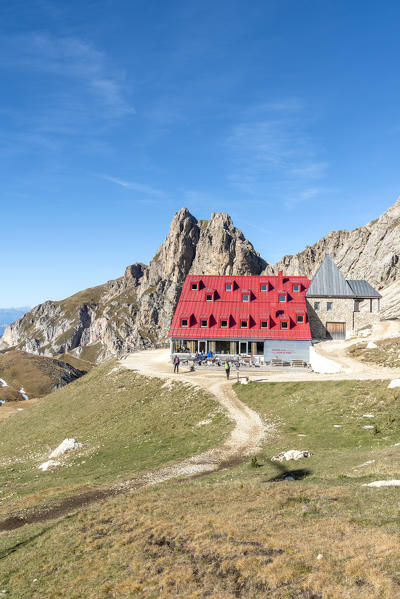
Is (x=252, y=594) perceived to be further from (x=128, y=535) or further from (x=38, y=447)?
(x=38, y=447)

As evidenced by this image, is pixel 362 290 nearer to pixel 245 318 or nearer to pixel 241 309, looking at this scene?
pixel 241 309

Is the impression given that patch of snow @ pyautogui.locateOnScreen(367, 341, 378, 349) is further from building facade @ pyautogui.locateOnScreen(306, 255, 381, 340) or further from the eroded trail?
the eroded trail

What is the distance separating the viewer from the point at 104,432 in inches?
1688

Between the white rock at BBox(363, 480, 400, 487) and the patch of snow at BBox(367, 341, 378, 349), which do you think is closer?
the white rock at BBox(363, 480, 400, 487)

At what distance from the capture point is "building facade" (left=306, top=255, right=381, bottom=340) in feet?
235

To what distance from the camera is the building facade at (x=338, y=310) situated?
235 ft

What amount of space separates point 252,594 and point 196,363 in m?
53.5

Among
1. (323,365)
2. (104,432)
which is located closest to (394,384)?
(323,365)

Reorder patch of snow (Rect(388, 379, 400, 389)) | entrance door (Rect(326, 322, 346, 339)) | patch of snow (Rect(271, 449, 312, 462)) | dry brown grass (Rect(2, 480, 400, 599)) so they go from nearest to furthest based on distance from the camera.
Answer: dry brown grass (Rect(2, 480, 400, 599))
patch of snow (Rect(271, 449, 312, 462))
patch of snow (Rect(388, 379, 400, 389))
entrance door (Rect(326, 322, 346, 339))

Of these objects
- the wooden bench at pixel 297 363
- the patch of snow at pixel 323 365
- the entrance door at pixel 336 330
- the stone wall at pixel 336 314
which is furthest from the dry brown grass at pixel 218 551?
the entrance door at pixel 336 330

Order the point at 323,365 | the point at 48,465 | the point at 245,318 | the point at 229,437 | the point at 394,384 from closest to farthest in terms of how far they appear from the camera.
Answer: the point at 229,437 → the point at 48,465 → the point at 394,384 → the point at 323,365 → the point at 245,318

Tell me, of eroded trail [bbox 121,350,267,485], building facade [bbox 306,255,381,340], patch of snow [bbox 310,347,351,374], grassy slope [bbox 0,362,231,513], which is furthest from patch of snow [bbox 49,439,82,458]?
building facade [bbox 306,255,381,340]

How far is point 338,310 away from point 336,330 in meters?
3.73

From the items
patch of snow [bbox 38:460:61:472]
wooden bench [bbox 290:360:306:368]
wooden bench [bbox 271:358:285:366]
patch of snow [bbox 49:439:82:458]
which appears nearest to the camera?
patch of snow [bbox 38:460:61:472]
